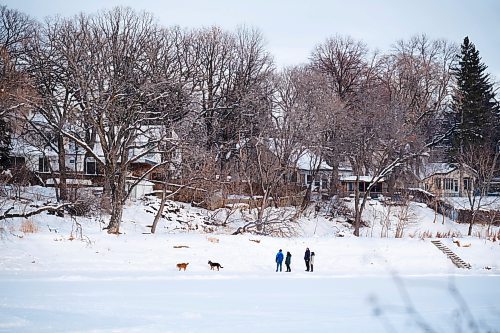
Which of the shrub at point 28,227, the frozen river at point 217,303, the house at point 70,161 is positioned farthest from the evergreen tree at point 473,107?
the shrub at point 28,227

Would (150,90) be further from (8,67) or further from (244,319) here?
(244,319)

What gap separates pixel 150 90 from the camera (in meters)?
33.6

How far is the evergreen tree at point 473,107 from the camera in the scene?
5044cm

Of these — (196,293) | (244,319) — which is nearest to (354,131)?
(196,293)

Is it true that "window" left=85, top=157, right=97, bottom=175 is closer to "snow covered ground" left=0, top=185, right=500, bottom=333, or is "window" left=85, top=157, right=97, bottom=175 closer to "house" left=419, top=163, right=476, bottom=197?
"snow covered ground" left=0, top=185, right=500, bottom=333

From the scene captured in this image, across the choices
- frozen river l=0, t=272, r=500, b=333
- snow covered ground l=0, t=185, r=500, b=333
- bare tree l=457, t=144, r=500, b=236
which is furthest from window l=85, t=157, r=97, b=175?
bare tree l=457, t=144, r=500, b=236

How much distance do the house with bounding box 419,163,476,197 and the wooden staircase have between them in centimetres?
1681

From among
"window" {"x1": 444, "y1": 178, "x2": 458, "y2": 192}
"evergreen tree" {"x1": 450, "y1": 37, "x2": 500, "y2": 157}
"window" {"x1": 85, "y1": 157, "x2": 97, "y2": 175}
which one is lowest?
"window" {"x1": 444, "y1": 178, "x2": 458, "y2": 192}

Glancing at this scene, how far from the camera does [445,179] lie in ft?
179

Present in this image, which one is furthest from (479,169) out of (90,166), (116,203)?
(90,166)

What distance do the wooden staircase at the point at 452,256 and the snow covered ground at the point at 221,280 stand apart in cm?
36

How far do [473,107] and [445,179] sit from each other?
724 cm

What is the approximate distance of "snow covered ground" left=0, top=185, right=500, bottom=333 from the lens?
14.2 m

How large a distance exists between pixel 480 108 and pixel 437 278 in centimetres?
3111
